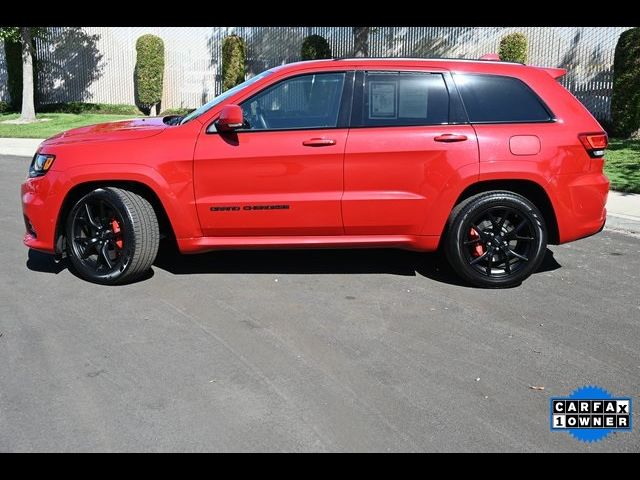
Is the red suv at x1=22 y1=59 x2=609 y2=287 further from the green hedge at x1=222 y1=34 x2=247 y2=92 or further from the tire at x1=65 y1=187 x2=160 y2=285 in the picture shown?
the green hedge at x1=222 y1=34 x2=247 y2=92

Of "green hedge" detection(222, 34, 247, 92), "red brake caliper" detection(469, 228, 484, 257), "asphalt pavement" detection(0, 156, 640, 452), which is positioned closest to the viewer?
"asphalt pavement" detection(0, 156, 640, 452)

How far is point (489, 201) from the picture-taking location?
18.0ft

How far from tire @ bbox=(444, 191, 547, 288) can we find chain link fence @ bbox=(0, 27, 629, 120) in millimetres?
13586

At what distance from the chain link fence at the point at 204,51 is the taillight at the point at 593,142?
13.1m

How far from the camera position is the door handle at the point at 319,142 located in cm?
538

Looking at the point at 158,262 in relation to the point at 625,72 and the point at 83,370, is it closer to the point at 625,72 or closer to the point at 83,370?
the point at 83,370

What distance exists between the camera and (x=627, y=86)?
14.8 meters

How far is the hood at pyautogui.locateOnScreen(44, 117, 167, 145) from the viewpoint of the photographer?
5520mm

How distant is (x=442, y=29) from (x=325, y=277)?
16004mm

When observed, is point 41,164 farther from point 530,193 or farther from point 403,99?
point 530,193

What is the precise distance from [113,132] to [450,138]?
8.89 feet

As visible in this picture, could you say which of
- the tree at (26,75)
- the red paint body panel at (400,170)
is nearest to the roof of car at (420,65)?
the red paint body panel at (400,170)

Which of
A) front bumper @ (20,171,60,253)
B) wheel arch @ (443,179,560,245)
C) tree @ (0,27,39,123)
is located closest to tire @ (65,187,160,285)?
front bumper @ (20,171,60,253)

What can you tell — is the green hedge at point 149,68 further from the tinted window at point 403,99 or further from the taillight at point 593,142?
the taillight at point 593,142
